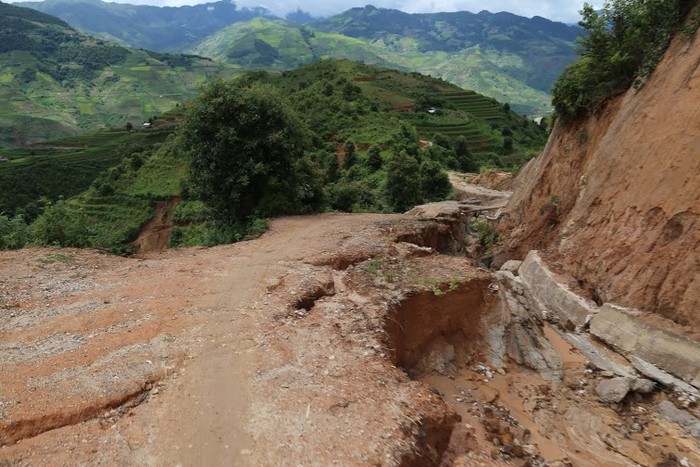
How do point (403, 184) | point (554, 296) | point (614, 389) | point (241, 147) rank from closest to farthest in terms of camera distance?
point (614, 389) < point (554, 296) < point (241, 147) < point (403, 184)

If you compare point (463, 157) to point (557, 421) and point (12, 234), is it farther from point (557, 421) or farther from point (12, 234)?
point (12, 234)

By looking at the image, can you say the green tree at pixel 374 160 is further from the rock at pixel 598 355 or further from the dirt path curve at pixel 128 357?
the rock at pixel 598 355

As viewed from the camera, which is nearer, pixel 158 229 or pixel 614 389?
pixel 614 389

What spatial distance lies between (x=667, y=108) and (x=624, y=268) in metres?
4.39

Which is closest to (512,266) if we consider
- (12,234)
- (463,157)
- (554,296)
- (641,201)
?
(554,296)

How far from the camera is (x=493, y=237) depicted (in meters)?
21.2

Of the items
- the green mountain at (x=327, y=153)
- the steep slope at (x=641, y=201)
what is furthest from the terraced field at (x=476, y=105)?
the steep slope at (x=641, y=201)

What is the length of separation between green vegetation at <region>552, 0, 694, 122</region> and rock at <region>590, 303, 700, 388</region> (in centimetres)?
766

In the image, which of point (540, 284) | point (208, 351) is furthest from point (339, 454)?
point (540, 284)

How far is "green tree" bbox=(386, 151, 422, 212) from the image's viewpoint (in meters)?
29.9

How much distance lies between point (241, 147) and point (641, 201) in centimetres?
1270

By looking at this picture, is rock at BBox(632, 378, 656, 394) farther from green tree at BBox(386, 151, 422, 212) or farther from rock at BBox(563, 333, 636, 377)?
green tree at BBox(386, 151, 422, 212)

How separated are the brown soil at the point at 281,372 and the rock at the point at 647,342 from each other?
83 cm

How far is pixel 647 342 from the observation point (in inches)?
375
